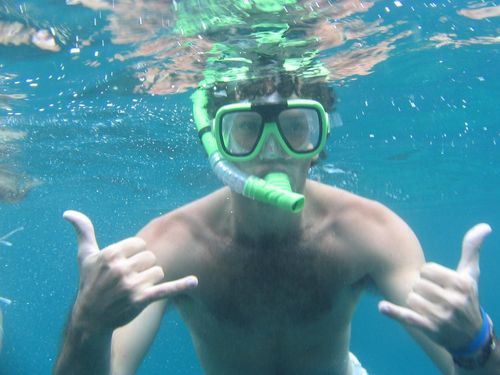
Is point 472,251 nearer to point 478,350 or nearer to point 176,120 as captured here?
point 478,350

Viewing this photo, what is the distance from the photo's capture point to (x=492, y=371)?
308 cm

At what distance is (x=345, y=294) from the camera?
4891 millimetres

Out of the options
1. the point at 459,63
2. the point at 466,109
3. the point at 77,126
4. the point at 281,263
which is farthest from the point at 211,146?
the point at 466,109

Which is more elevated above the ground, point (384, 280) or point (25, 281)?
point (384, 280)

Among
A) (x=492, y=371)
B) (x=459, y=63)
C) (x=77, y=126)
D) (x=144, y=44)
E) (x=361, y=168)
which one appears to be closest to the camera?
(x=492, y=371)

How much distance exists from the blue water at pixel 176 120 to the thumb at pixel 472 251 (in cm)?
298

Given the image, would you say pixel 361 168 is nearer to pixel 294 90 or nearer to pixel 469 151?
pixel 469 151

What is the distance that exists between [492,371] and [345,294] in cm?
191

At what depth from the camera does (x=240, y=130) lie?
4672mm

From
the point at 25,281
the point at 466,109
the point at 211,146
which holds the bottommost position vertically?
the point at 25,281

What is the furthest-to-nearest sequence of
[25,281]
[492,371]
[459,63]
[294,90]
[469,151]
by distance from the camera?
[25,281], [469,151], [459,63], [294,90], [492,371]

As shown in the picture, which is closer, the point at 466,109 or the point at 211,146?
the point at 211,146

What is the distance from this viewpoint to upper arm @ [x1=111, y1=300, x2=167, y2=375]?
424 cm

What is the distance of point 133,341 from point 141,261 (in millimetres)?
1609
